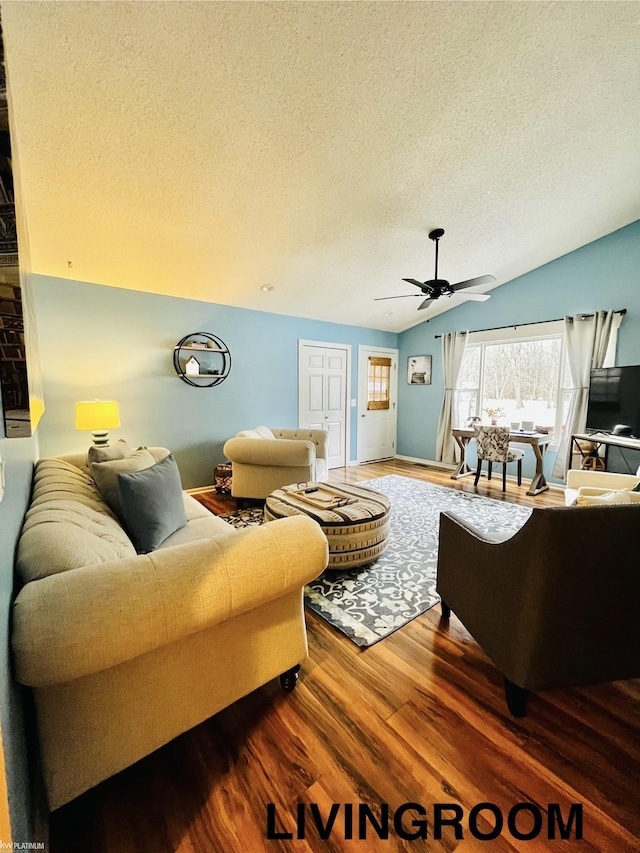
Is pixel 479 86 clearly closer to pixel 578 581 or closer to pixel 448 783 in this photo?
pixel 578 581

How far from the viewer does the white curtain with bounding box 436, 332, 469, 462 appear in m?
5.28

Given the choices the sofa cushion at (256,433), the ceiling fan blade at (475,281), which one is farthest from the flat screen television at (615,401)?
the sofa cushion at (256,433)

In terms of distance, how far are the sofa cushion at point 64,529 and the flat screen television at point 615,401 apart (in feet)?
14.5

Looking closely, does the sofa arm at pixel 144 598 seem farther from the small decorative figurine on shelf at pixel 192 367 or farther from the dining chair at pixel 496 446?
the dining chair at pixel 496 446

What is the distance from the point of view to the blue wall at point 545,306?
373 centimetres

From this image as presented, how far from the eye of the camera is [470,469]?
523 cm

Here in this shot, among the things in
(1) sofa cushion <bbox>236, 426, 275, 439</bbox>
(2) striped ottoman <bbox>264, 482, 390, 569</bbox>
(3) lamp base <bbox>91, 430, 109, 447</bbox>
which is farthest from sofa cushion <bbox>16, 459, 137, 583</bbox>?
(1) sofa cushion <bbox>236, 426, 275, 439</bbox>

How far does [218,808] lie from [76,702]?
1.82 ft

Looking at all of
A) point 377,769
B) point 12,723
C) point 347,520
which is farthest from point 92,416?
point 377,769

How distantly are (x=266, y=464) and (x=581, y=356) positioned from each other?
3959 millimetres

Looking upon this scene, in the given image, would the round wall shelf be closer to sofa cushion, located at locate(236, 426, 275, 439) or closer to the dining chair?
sofa cushion, located at locate(236, 426, 275, 439)

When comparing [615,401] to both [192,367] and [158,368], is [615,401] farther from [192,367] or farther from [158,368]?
[158,368]

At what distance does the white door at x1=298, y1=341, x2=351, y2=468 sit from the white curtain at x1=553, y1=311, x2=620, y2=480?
9.84 ft

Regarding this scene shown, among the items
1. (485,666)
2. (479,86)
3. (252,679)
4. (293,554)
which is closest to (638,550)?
(485,666)
